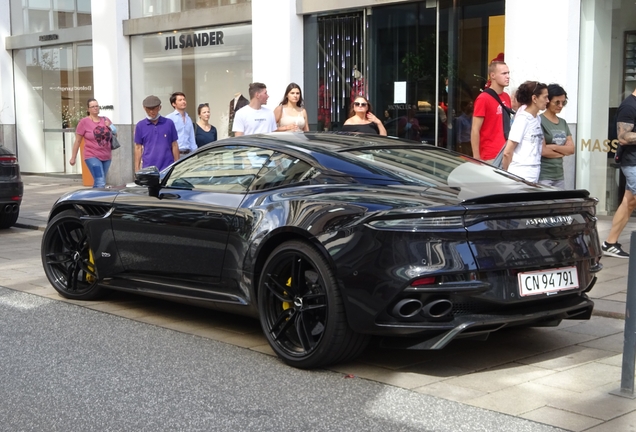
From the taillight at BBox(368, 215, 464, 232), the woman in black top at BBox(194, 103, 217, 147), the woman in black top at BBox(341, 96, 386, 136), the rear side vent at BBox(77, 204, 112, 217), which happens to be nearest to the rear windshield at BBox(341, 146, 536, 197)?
the taillight at BBox(368, 215, 464, 232)

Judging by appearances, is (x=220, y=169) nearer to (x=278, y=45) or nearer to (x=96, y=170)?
(x=96, y=170)

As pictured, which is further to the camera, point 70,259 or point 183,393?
point 70,259

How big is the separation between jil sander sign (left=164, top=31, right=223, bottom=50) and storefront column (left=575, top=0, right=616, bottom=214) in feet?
25.4

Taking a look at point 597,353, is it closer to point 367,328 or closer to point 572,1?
point 367,328

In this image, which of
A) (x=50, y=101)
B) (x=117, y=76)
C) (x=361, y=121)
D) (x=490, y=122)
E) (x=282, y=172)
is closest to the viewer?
(x=282, y=172)

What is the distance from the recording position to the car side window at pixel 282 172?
5.78 m

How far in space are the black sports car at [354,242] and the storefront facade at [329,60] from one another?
258 inches

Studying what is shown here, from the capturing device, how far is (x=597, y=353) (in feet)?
18.7

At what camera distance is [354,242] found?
5.03m

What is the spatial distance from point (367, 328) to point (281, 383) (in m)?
0.58

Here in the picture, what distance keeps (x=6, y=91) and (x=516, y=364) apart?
21.1m

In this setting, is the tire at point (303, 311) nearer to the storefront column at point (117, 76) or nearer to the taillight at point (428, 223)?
the taillight at point (428, 223)

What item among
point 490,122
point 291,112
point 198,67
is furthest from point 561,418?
point 198,67

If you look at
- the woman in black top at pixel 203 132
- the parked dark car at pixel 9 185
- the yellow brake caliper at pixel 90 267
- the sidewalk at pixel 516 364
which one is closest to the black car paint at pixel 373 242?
the sidewalk at pixel 516 364
